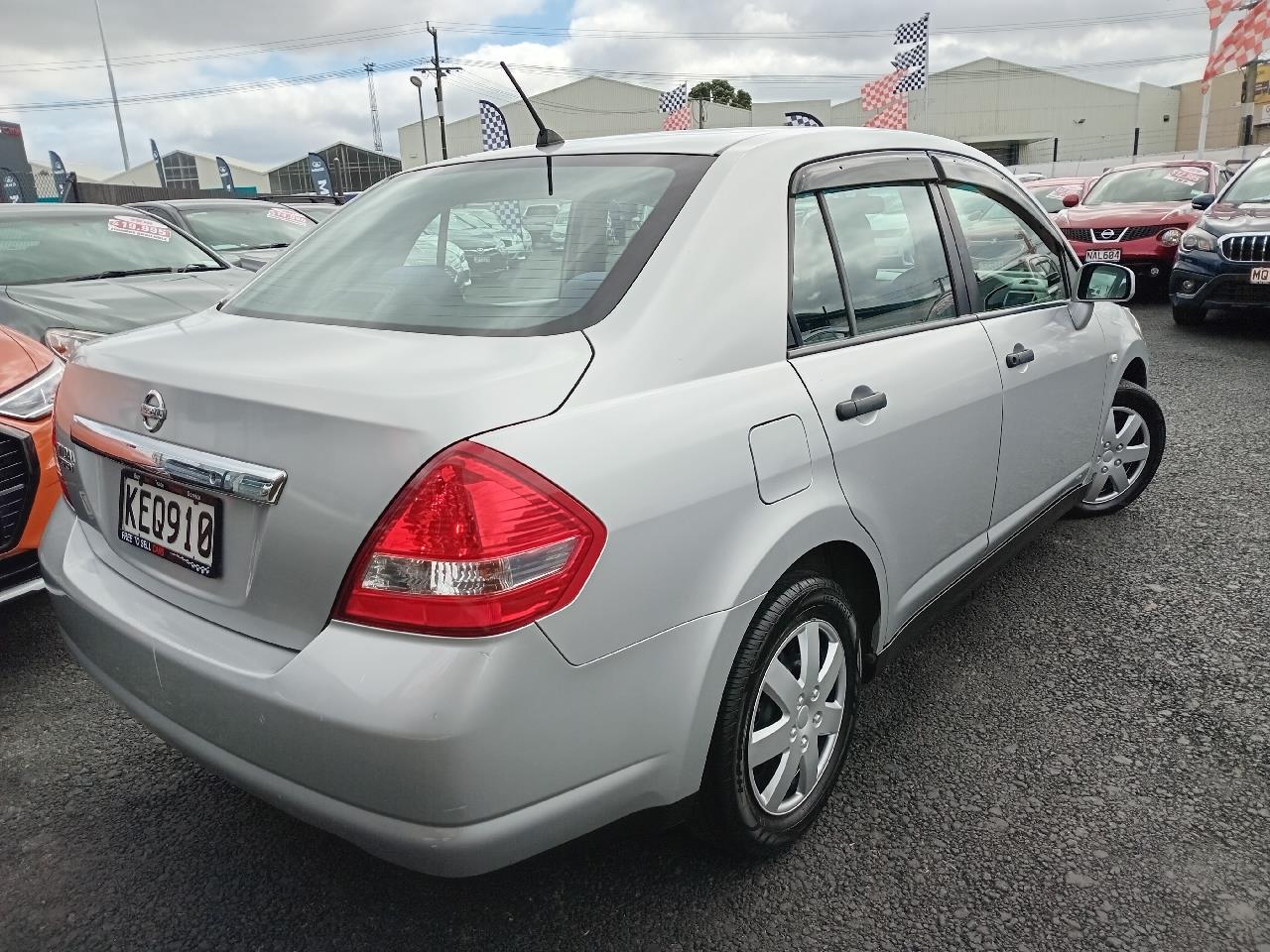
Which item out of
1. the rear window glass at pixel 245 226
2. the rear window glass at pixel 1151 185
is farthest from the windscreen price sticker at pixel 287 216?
the rear window glass at pixel 1151 185

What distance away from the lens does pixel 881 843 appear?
7.04 ft

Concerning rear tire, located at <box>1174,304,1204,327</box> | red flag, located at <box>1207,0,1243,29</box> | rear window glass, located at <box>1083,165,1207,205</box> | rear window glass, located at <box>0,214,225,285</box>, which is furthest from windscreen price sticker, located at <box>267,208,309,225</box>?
red flag, located at <box>1207,0,1243,29</box>

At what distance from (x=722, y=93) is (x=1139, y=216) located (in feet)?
191

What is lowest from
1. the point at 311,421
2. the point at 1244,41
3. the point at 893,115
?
the point at 311,421

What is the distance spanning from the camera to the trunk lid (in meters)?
1.47

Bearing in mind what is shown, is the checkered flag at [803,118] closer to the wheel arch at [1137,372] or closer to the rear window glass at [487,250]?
the wheel arch at [1137,372]

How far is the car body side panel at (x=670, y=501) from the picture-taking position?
150 cm

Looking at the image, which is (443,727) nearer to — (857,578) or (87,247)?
(857,578)

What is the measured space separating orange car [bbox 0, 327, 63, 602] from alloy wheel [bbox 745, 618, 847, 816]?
7.55 ft

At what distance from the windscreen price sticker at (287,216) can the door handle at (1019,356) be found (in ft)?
27.3

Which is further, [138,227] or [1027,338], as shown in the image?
[138,227]

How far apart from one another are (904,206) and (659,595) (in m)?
1.51

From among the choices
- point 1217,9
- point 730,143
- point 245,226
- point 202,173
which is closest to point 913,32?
point 1217,9

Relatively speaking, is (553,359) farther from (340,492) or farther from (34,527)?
(34,527)
